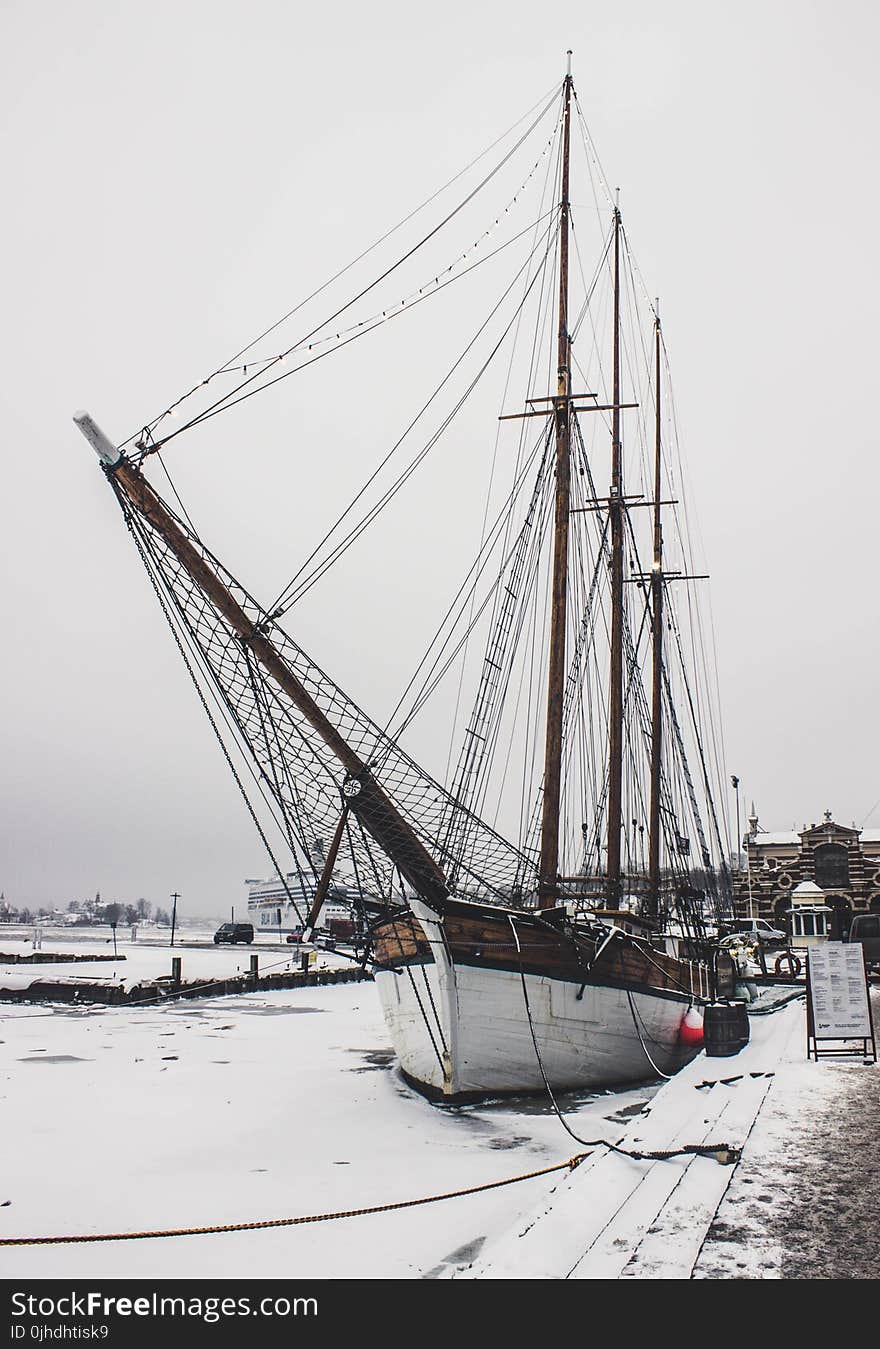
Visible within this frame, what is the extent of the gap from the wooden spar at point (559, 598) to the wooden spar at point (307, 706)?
384cm

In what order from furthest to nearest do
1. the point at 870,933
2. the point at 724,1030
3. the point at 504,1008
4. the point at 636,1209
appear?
the point at 870,933, the point at 724,1030, the point at 504,1008, the point at 636,1209

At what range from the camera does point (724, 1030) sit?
1318cm

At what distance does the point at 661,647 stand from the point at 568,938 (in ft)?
59.9

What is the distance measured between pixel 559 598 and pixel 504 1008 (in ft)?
25.6

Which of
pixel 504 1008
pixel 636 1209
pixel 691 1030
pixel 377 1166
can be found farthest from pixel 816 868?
pixel 636 1209

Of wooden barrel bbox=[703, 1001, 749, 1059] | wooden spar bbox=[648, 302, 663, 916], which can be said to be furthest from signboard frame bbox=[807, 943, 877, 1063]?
wooden spar bbox=[648, 302, 663, 916]

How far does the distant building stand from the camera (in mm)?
58719

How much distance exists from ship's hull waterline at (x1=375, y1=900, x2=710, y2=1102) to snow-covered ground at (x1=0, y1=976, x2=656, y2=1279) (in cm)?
48

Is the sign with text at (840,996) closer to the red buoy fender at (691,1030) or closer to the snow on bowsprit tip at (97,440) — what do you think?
the red buoy fender at (691,1030)

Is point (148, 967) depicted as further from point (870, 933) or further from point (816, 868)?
point (816, 868)

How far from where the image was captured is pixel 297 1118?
38.0ft

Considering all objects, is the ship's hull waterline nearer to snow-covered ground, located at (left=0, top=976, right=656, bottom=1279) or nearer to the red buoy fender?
snow-covered ground, located at (left=0, top=976, right=656, bottom=1279)

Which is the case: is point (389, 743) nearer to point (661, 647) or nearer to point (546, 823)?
point (546, 823)

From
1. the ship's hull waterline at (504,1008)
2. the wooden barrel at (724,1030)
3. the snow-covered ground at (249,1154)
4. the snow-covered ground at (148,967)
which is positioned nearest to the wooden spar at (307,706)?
the ship's hull waterline at (504,1008)
